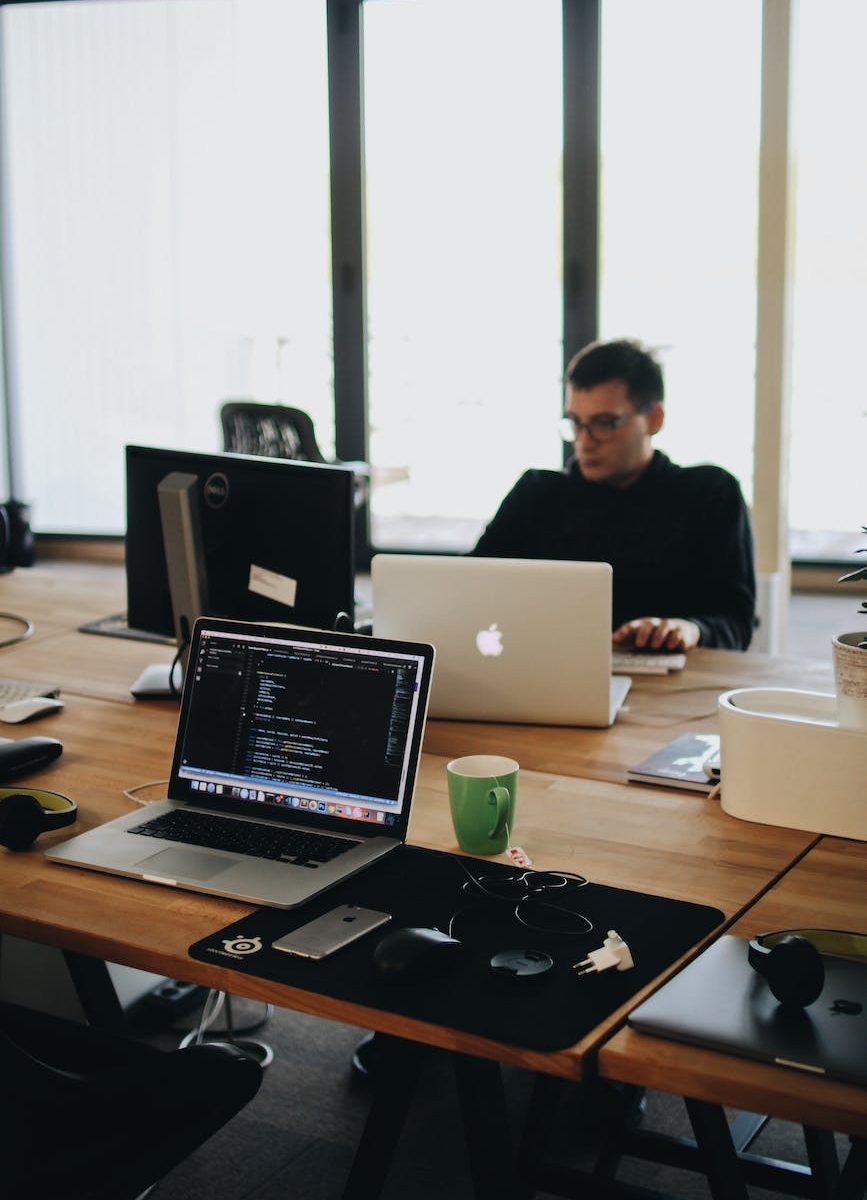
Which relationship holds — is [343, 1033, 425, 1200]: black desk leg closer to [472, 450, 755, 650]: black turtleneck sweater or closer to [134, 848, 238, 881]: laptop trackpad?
[134, 848, 238, 881]: laptop trackpad

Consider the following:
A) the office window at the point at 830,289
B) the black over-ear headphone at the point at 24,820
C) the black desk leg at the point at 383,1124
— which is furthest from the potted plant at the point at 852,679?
the office window at the point at 830,289

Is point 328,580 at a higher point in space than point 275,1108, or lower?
higher

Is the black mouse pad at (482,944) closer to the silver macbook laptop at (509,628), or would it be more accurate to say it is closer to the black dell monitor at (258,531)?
the silver macbook laptop at (509,628)

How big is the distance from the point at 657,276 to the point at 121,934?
197 inches

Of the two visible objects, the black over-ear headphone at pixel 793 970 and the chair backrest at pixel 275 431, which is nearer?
the black over-ear headphone at pixel 793 970

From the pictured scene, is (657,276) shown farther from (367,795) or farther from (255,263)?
(367,795)

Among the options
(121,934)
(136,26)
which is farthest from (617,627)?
(136,26)

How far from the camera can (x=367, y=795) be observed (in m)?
1.63

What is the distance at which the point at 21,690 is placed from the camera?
2359 mm

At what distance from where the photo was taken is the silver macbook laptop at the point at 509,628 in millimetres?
2061

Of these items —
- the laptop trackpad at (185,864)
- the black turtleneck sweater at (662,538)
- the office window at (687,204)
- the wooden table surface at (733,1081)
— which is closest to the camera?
the wooden table surface at (733,1081)

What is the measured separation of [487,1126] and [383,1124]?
115mm

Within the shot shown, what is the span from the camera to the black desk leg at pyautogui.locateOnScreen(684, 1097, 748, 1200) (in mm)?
1430

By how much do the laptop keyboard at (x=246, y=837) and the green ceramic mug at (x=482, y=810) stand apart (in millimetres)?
133
